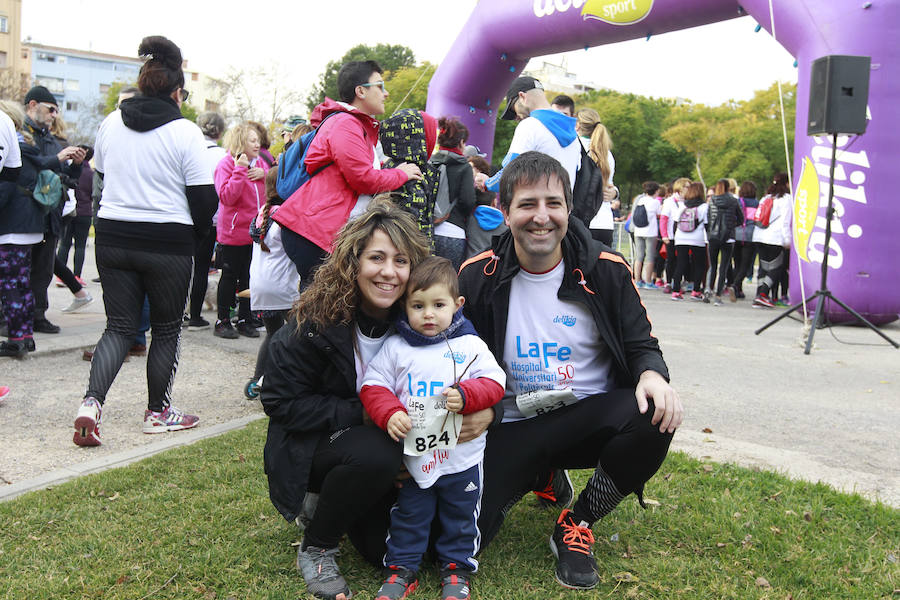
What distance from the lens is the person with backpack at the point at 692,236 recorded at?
1166 centimetres

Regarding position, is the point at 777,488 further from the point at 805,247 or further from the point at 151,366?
the point at 805,247

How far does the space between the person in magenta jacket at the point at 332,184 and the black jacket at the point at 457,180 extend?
133 centimetres

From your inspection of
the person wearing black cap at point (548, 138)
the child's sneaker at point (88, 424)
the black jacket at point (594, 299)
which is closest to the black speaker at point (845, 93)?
the person wearing black cap at point (548, 138)

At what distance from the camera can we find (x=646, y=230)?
13.0 m

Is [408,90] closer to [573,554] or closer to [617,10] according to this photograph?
[617,10]

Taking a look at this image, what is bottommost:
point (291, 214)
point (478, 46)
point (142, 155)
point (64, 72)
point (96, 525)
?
point (96, 525)

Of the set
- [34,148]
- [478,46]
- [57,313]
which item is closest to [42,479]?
[34,148]

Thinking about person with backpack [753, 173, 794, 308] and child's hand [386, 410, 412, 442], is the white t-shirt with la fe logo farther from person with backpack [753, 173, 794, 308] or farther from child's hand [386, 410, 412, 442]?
person with backpack [753, 173, 794, 308]

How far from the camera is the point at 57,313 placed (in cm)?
785

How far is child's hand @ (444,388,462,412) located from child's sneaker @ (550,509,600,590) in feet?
2.38

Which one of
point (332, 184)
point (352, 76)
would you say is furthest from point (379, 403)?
point (352, 76)

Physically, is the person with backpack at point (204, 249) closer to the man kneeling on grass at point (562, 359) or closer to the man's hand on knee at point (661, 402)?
the man kneeling on grass at point (562, 359)

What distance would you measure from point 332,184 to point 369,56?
191 feet

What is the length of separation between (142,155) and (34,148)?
2325 millimetres
